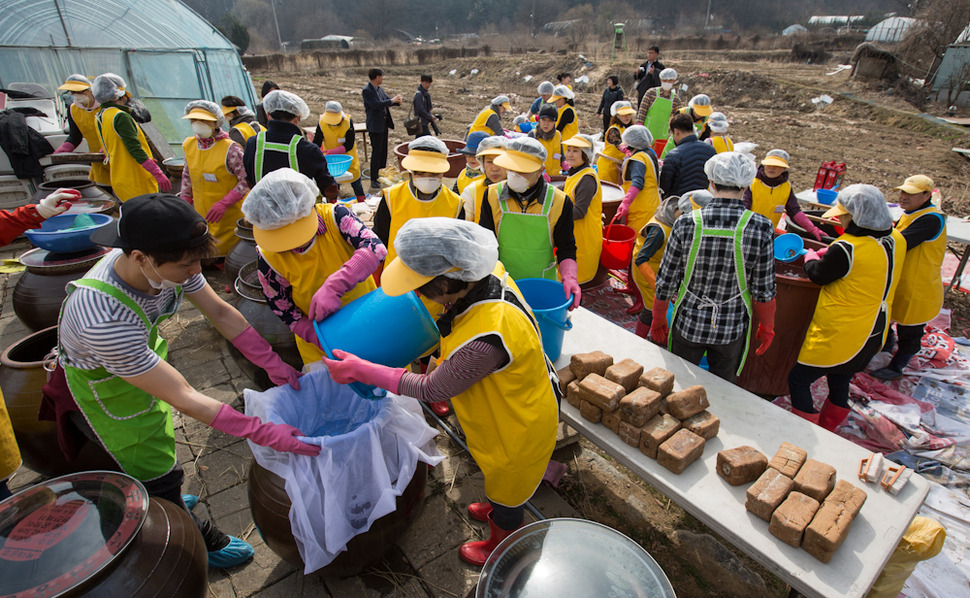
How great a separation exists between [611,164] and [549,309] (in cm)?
443

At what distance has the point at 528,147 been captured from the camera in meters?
3.41

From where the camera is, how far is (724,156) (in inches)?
118

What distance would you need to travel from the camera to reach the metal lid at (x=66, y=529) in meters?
1.72

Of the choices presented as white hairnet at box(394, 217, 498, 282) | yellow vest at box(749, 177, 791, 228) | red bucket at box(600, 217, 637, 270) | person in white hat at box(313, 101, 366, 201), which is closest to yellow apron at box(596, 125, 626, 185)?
red bucket at box(600, 217, 637, 270)

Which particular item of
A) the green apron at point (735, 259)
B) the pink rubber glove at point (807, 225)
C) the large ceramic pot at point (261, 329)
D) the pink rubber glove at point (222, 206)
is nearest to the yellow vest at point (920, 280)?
the pink rubber glove at point (807, 225)

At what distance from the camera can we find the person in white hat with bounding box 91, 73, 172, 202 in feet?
18.1

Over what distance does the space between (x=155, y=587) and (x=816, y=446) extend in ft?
10.0

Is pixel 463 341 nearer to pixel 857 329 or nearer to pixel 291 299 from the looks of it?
pixel 291 299

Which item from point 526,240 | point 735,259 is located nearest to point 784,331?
point 735,259

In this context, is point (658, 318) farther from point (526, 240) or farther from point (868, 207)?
point (868, 207)

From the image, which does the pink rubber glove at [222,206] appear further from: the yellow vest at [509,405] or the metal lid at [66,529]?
the yellow vest at [509,405]

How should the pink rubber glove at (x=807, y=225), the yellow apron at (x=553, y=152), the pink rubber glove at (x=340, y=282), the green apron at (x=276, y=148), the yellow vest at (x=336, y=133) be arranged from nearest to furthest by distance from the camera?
the pink rubber glove at (x=340, y=282) < the green apron at (x=276, y=148) < the pink rubber glove at (x=807, y=225) < the yellow apron at (x=553, y=152) < the yellow vest at (x=336, y=133)

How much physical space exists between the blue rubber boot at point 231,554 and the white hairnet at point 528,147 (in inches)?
117

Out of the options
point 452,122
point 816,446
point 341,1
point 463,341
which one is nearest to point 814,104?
point 452,122
